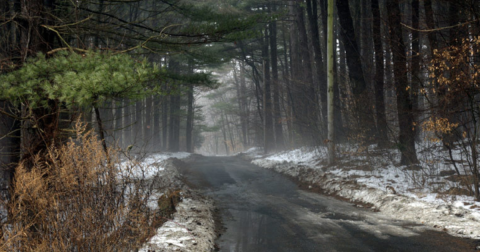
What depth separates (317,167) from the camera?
15.3 meters

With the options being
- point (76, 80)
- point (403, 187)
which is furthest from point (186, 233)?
point (403, 187)

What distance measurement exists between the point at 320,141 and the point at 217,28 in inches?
415

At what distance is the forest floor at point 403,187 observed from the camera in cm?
691

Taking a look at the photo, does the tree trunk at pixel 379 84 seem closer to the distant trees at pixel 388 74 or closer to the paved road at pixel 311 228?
the distant trees at pixel 388 74

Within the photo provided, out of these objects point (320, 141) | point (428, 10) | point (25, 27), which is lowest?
point (320, 141)

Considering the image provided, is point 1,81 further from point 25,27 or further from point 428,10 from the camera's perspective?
point 428,10

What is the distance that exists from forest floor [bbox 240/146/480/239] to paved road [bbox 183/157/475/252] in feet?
1.66

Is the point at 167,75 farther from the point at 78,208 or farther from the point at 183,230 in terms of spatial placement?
the point at 78,208

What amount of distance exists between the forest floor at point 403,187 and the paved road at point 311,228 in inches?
19.9

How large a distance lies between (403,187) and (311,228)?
4172 mm

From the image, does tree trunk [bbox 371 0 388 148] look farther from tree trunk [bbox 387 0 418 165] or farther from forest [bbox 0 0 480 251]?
tree trunk [bbox 387 0 418 165]

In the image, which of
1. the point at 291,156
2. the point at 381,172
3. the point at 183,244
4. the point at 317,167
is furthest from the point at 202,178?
the point at 183,244

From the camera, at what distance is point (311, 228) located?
7.17m

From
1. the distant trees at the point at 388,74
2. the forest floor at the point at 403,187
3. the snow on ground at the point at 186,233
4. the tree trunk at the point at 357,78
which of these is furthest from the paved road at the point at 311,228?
A: the tree trunk at the point at 357,78
